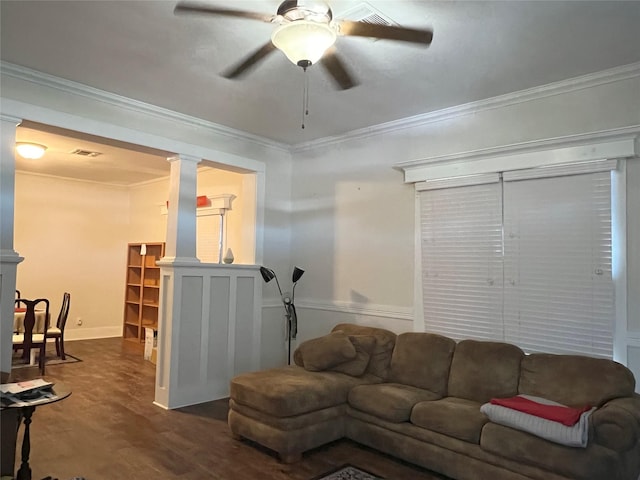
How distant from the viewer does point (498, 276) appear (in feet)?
12.1

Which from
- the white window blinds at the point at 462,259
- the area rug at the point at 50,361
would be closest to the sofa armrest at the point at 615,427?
the white window blinds at the point at 462,259

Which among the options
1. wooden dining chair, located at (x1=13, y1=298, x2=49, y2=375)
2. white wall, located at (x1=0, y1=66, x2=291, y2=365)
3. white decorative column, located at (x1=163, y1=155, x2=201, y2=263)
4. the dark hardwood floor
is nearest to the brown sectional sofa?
the dark hardwood floor

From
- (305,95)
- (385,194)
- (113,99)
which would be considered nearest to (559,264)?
(385,194)

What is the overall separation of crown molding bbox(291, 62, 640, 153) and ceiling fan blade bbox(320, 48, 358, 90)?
104 cm

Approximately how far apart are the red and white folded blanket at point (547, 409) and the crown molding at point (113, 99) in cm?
358

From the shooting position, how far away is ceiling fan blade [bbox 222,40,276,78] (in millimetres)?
2715

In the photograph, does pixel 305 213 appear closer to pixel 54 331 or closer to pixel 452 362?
pixel 452 362

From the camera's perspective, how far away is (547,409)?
8.63 ft

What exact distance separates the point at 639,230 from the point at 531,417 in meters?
1.54

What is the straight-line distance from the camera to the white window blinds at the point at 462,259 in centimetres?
372

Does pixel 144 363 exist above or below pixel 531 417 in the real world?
below

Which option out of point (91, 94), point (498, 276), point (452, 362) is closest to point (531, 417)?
point (452, 362)

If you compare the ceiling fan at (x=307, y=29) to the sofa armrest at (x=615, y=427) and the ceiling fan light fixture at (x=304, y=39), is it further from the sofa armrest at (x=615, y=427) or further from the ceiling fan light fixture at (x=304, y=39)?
the sofa armrest at (x=615, y=427)

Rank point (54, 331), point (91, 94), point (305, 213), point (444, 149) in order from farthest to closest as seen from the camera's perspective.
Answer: point (54, 331) → point (305, 213) → point (444, 149) → point (91, 94)
